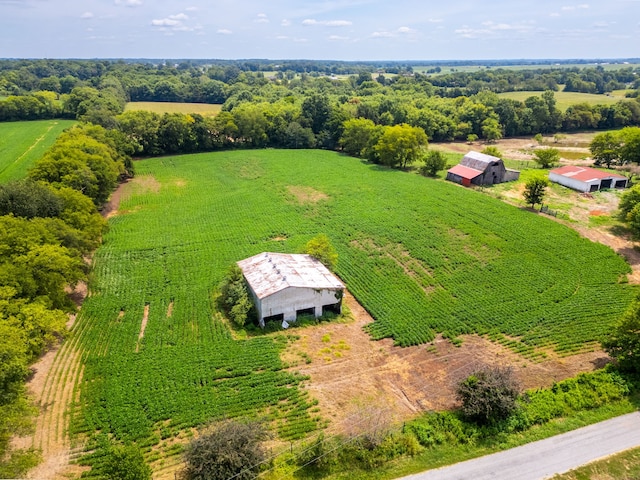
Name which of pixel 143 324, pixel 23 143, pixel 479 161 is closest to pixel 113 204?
pixel 143 324

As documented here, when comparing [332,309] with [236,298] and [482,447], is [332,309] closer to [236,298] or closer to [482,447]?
[236,298]

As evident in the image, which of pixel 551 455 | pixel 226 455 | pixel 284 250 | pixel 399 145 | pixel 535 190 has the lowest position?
pixel 551 455

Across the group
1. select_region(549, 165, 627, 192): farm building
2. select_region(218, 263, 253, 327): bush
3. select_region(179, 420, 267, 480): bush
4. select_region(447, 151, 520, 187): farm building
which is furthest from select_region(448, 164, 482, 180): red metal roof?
select_region(179, 420, 267, 480): bush

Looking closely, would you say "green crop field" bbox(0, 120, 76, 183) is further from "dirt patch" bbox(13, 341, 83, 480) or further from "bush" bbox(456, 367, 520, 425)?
"bush" bbox(456, 367, 520, 425)

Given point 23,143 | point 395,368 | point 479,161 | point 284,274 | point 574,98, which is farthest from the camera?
point 574,98

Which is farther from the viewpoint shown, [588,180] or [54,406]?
[588,180]

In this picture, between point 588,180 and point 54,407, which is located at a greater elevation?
point 588,180
